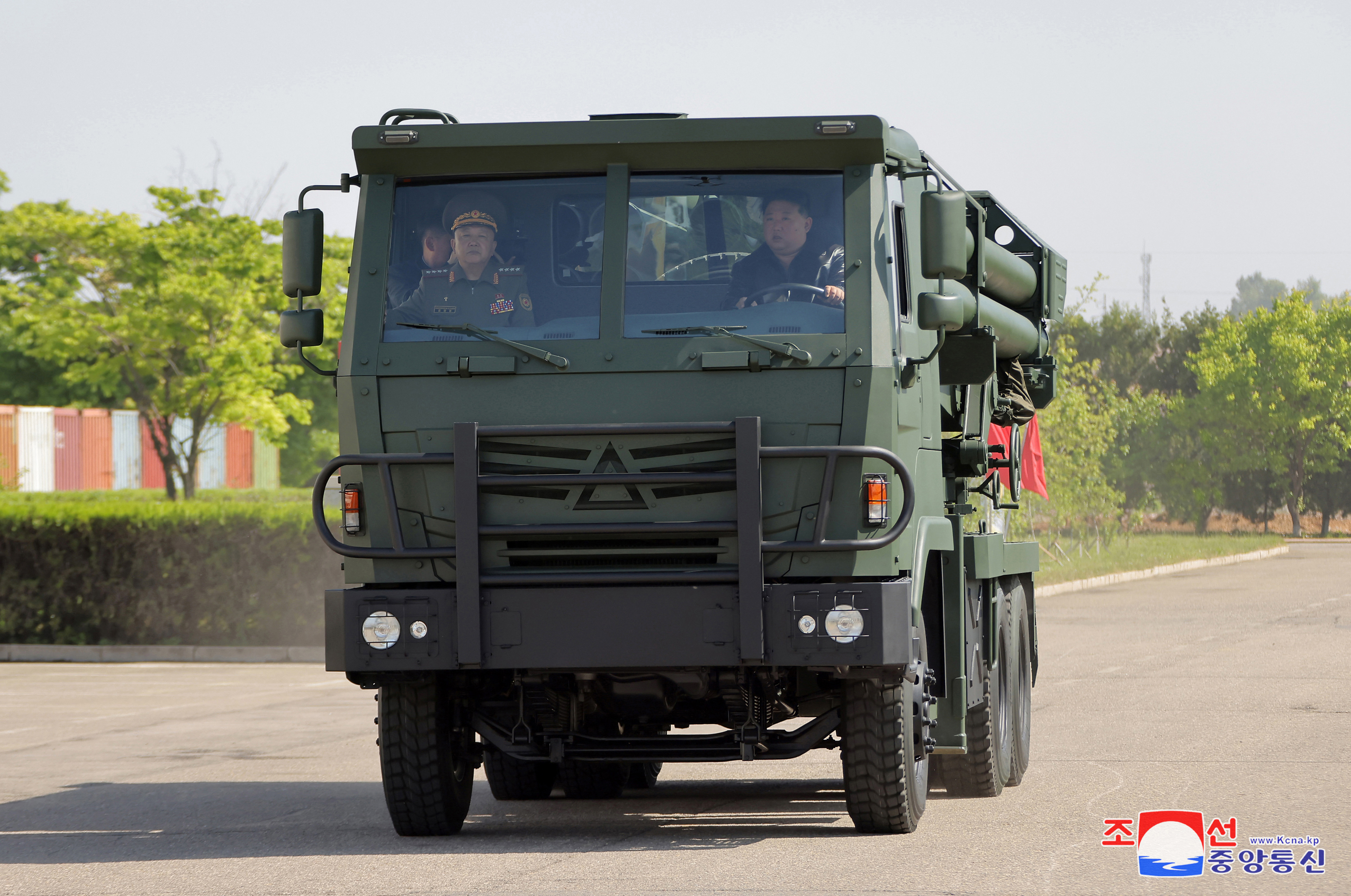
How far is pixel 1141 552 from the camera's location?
41125 millimetres

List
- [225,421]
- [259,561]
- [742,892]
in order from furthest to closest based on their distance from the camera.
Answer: [225,421] → [259,561] → [742,892]

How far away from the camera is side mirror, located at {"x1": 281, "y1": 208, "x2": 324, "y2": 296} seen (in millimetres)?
7855

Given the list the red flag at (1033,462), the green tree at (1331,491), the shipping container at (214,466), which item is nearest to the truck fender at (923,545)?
the red flag at (1033,462)

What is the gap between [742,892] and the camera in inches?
259

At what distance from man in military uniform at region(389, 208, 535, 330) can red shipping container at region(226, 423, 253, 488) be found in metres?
55.6

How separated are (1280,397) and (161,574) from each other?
151ft

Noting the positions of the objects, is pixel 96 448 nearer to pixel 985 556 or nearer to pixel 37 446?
pixel 37 446

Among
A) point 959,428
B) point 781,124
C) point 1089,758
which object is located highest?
point 781,124

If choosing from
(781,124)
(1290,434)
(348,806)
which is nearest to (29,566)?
(348,806)

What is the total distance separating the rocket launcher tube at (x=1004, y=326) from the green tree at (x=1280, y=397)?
4885cm

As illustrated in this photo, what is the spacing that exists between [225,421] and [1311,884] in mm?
31297

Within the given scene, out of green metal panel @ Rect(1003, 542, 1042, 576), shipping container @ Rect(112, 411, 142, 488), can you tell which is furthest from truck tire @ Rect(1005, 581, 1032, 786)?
shipping container @ Rect(112, 411, 142, 488)

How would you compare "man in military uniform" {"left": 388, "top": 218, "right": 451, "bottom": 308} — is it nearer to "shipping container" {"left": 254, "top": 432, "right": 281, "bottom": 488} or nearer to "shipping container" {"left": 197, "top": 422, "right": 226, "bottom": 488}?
"shipping container" {"left": 197, "top": 422, "right": 226, "bottom": 488}

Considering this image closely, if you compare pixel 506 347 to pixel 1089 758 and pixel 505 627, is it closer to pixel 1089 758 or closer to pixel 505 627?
pixel 505 627
